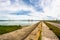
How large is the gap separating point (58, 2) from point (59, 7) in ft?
0.35

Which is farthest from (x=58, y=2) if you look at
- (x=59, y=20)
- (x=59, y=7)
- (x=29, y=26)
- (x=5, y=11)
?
(x=5, y=11)

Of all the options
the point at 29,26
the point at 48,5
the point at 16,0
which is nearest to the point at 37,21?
the point at 29,26

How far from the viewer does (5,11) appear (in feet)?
9.82

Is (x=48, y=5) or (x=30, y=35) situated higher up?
(x=48, y=5)

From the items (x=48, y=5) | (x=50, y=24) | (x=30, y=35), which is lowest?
(x=30, y=35)

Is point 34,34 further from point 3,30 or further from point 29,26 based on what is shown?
point 3,30

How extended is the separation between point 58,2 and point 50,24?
1.61ft

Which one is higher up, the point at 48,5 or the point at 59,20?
the point at 48,5

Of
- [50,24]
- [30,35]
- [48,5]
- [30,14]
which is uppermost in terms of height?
[48,5]

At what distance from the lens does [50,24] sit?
297cm

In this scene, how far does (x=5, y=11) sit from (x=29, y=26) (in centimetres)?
60

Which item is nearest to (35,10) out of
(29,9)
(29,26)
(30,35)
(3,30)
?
(29,9)

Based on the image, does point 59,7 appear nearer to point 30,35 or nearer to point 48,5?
A: point 48,5

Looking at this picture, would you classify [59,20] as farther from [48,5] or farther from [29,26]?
[29,26]
